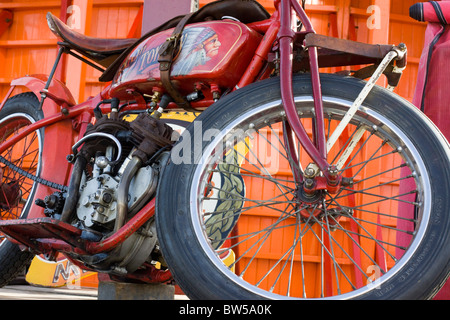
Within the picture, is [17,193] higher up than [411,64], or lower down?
lower down

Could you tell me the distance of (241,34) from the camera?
66.7 inches

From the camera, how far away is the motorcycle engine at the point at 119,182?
1705 mm

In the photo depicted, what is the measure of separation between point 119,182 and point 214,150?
459mm

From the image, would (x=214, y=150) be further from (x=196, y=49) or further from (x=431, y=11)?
(x=431, y=11)

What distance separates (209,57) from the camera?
1680mm

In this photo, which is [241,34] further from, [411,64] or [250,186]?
[411,64]

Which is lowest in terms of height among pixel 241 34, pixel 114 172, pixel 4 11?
pixel 114 172

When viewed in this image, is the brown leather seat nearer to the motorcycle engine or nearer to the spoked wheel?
the motorcycle engine

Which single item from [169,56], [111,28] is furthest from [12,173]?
[111,28]

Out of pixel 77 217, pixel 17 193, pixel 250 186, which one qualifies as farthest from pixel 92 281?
pixel 77 217

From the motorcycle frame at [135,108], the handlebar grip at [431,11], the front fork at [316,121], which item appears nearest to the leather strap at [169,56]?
the motorcycle frame at [135,108]

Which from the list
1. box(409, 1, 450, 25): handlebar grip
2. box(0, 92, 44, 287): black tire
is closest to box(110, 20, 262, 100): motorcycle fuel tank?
box(409, 1, 450, 25): handlebar grip

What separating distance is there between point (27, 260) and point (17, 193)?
0.39 metres

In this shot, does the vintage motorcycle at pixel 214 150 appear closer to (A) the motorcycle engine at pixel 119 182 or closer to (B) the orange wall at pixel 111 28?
(A) the motorcycle engine at pixel 119 182
